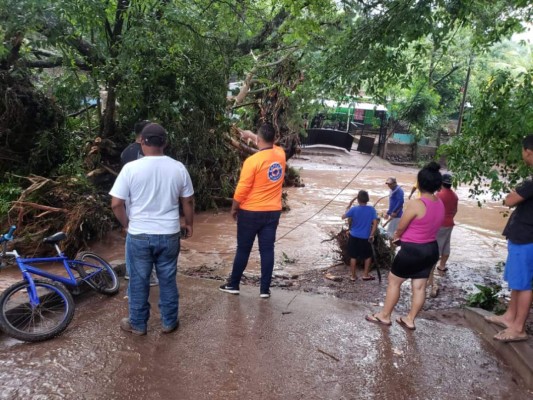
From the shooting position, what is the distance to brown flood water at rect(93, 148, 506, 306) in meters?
7.39

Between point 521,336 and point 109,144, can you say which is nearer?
point 521,336

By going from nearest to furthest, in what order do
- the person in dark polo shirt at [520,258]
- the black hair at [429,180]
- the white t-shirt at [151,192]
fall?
the white t-shirt at [151,192] < the person in dark polo shirt at [520,258] < the black hair at [429,180]

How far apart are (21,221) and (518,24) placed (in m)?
7.45

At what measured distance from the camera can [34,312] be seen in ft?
12.1

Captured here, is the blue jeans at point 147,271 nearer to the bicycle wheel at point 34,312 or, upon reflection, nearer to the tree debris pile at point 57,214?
the bicycle wheel at point 34,312

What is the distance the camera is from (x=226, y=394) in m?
2.96

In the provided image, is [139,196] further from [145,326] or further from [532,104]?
[532,104]

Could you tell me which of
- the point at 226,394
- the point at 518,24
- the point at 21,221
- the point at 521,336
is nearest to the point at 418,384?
the point at 521,336

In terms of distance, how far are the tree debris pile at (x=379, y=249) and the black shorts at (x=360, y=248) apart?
39 centimetres

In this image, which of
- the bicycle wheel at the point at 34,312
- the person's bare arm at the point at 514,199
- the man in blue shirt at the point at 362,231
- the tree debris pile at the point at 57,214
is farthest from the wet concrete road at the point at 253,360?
the tree debris pile at the point at 57,214

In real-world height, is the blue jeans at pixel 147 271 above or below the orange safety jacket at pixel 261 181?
below

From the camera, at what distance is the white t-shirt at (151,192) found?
3.40m

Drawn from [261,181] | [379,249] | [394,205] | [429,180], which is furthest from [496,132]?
[261,181]

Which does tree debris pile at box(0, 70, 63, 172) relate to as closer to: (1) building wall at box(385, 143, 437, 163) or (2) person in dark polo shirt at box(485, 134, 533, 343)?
(2) person in dark polo shirt at box(485, 134, 533, 343)
